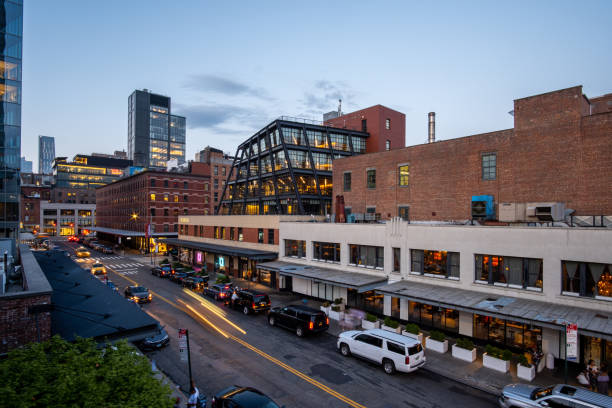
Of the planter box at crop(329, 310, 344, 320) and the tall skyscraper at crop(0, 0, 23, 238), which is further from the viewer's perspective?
the tall skyscraper at crop(0, 0, 23, 238)

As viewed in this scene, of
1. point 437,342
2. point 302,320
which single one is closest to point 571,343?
point 437,342

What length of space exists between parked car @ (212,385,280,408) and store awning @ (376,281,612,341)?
41.1ft

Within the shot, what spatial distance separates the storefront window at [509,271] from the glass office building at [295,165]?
3037 centimetres

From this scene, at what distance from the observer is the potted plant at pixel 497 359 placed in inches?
685

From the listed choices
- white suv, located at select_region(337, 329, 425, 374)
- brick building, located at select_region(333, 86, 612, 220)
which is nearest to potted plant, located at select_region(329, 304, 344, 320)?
white suv, located at select_region(337, 329, 425, 374)

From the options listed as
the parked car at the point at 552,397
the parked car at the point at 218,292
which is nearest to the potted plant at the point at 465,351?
the parked car at the point at 552,397

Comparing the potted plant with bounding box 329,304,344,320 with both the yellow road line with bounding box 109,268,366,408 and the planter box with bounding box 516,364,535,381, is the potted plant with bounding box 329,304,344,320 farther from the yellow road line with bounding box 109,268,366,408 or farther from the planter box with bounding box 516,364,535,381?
the planter box with bounding box 516,364,535,381

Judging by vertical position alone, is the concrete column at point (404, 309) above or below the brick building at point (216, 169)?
below

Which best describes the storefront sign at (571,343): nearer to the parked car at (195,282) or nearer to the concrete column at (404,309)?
the concrete column at (404,309)

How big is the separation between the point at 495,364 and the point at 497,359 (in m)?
0.30

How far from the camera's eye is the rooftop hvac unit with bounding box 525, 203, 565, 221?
2394 centimetres

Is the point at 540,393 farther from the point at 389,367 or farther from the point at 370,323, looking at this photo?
the point at 370,323

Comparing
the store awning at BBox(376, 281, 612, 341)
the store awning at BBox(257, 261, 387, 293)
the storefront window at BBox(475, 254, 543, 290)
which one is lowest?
the store awning at BBox(257, 261, 387, 293)

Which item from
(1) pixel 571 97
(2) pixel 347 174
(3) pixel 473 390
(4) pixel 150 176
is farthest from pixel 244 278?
(4) pixel 150 176
